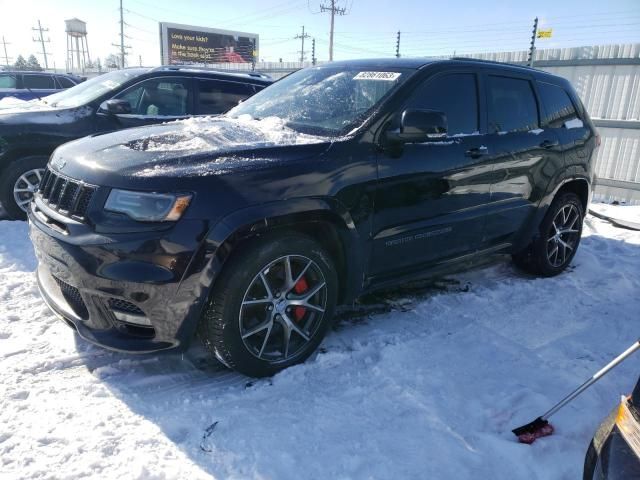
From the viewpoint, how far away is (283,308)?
2805 mm

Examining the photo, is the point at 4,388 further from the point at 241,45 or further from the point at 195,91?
the point at 241,45

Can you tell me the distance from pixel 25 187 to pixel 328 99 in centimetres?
377

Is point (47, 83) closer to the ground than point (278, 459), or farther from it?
farther from it

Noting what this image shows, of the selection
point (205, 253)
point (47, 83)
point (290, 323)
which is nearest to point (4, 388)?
point (205, 253)

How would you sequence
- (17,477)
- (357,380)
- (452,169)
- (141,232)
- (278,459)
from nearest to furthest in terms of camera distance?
(17,477), (278,459), (141,232), (357,380), (452,169)

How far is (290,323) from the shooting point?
2.85m

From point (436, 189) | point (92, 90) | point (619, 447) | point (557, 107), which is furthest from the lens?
point (92, 90)

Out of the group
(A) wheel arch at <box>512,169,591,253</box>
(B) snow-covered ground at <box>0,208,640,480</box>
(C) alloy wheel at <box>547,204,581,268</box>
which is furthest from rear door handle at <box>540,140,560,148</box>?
(B) snow-covered ground at <box>0,208,640,480</box>

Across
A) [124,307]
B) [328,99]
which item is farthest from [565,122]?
[124,307]

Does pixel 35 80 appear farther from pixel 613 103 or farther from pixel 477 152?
pixel 613 103

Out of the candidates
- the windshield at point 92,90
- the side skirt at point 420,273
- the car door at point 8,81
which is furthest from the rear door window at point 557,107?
the car door at point 8,81

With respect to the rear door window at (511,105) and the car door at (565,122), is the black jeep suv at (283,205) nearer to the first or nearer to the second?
the rear door window at (511,105)

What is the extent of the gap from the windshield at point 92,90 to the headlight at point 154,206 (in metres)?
3.81

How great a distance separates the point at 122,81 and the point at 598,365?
551cm
